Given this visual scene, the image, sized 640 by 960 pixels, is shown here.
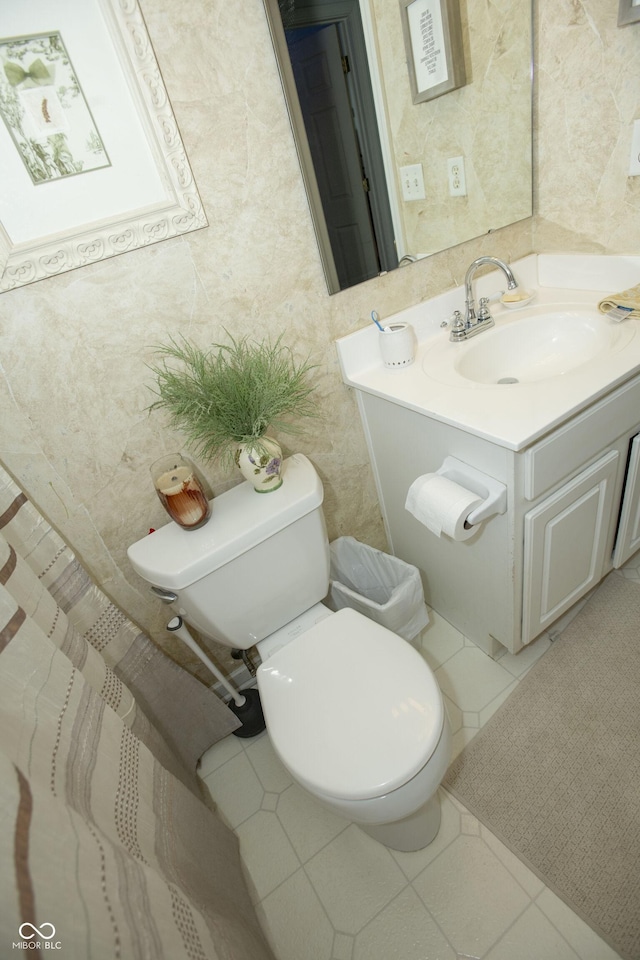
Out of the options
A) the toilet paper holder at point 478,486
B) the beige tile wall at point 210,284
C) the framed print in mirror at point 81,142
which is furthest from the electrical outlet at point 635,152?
the framed print in mirror at point 81,142

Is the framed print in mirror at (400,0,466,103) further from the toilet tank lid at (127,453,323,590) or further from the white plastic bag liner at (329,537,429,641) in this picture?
the white plastic bag liner at (329,537,429,641)

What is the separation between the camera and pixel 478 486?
1.06 m

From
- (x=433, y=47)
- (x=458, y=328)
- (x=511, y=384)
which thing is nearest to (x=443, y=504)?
(x=511, y=384)

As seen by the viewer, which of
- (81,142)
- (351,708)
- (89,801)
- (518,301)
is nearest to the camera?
(89,801)

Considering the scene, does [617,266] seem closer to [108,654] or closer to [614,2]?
[614,2]

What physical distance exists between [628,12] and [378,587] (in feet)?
5.13

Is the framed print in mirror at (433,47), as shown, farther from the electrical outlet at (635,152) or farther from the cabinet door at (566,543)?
the cabinet door at (566,543)

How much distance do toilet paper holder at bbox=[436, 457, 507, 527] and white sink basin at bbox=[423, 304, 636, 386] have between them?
25 centimetres

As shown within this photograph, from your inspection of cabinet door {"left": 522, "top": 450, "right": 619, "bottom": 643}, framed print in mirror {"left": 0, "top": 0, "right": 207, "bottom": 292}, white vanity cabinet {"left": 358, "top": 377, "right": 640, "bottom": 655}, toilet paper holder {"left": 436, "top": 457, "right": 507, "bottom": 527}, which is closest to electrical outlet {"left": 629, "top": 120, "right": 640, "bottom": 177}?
white vanity cabinet {"left": 358, "top": 377, "right": 640, "bottom": 655}

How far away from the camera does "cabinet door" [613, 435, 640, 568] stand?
1204 millimetres

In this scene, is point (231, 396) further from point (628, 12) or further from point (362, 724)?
point (628, 12)

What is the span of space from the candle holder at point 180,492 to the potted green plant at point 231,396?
0.08m

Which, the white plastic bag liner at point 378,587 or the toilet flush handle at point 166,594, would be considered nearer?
the toilet flush handle at point 166,594

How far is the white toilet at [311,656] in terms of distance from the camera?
88 centimetres
